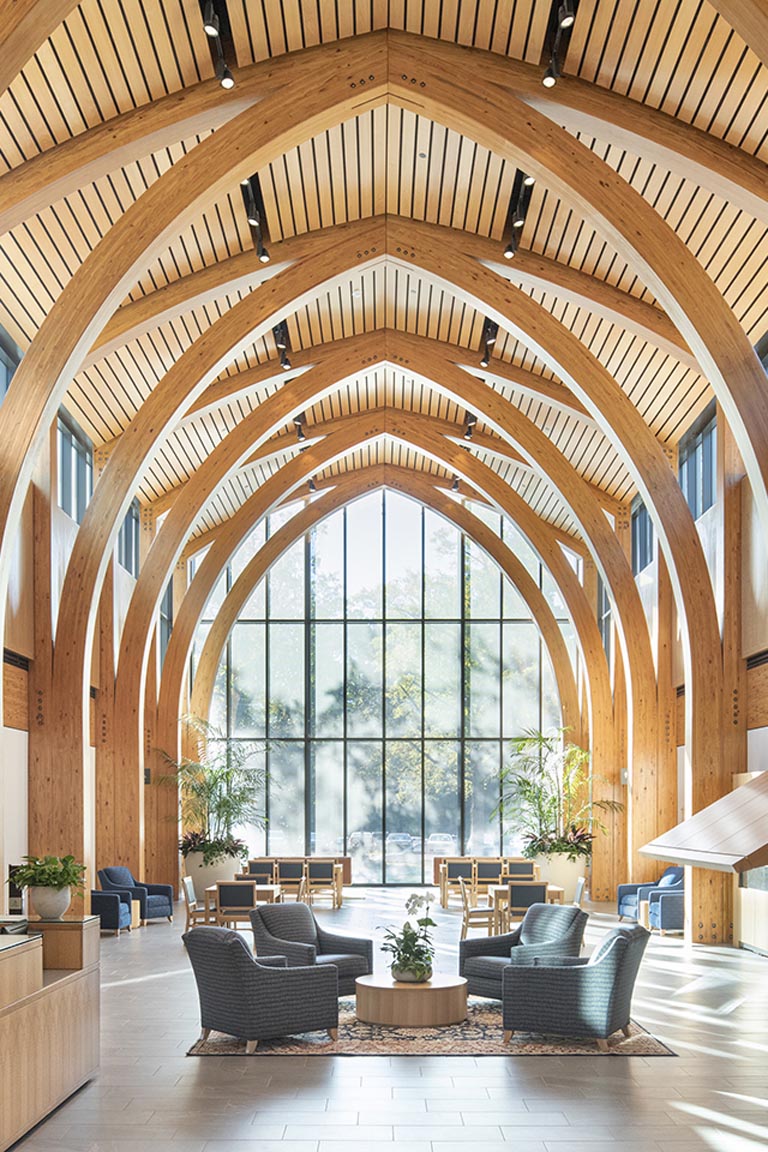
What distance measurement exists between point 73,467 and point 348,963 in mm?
8319

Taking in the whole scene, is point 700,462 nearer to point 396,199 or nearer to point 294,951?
point 396,199

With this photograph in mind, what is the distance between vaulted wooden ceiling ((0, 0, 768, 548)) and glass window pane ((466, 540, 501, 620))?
5555mm

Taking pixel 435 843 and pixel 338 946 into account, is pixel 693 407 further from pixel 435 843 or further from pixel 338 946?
pixel 435 843

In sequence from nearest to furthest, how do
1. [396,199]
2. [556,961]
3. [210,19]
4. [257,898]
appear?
Answer: [210,19]
[556,961]
[396,199]
[257,898]

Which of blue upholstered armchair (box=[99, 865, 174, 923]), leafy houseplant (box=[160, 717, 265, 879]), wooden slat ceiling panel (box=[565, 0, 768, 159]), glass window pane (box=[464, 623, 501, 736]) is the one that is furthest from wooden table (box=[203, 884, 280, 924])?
wooden slat ceiling panel (box=[565, 0, 768, 159])

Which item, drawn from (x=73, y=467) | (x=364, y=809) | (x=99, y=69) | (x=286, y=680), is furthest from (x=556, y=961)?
(x=286, y=680)

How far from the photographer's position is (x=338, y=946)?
10.8m

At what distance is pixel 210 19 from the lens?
8.84 metres

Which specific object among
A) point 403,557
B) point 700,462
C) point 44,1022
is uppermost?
point 700,462

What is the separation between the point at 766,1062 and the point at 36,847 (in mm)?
8597

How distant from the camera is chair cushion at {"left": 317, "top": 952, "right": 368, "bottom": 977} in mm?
10359

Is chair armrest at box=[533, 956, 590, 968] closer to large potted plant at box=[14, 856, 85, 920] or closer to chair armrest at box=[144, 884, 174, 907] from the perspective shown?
large potted plant at box=[14, 856, 85, 920]

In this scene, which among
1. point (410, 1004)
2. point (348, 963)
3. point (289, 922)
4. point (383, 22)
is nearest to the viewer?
point (410, 1004)

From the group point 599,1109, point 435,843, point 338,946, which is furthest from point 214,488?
point 599,1109
